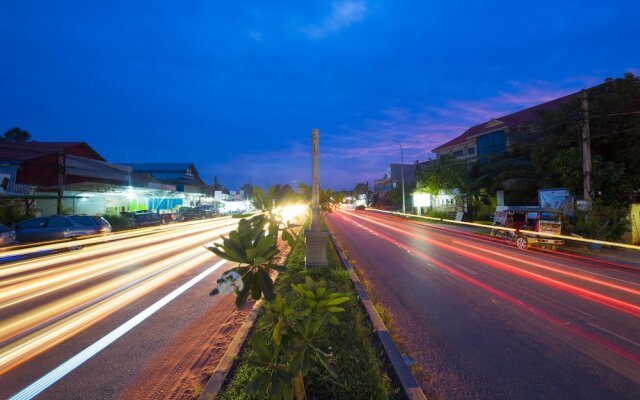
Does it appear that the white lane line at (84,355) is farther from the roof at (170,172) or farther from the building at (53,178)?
the roof at (170,172)

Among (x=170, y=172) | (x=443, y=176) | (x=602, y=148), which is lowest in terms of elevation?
(x=443, y=176)

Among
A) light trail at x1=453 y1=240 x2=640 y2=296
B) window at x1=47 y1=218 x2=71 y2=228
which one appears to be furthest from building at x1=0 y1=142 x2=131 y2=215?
light trail at x1=453 y1=240 x2=640 y2=296

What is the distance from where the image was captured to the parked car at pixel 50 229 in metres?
16.0

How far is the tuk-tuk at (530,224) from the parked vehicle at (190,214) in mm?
32041

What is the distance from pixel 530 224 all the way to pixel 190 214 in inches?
1369

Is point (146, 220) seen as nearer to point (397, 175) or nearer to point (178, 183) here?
point (178, 183)

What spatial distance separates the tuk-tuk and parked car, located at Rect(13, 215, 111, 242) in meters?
20.0

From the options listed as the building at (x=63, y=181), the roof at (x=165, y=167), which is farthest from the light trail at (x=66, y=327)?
the roof at (x=165, y=167)

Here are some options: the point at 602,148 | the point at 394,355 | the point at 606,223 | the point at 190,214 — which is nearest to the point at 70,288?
the point at 394,355

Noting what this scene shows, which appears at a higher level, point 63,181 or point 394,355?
point 63,181

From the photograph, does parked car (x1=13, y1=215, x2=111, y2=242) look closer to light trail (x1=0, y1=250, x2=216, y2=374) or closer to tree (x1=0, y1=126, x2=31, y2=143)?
light trail (x1=0, y1=250, x2=216, y2=374)

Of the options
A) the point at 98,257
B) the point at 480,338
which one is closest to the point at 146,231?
the point at 98,257

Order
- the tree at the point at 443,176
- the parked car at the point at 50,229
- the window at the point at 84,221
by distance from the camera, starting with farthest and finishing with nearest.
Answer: the tree at the point at 443,176
the window at the point at 84,221
the parked car at the point at 50,229

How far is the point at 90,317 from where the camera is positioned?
22.1 feet
